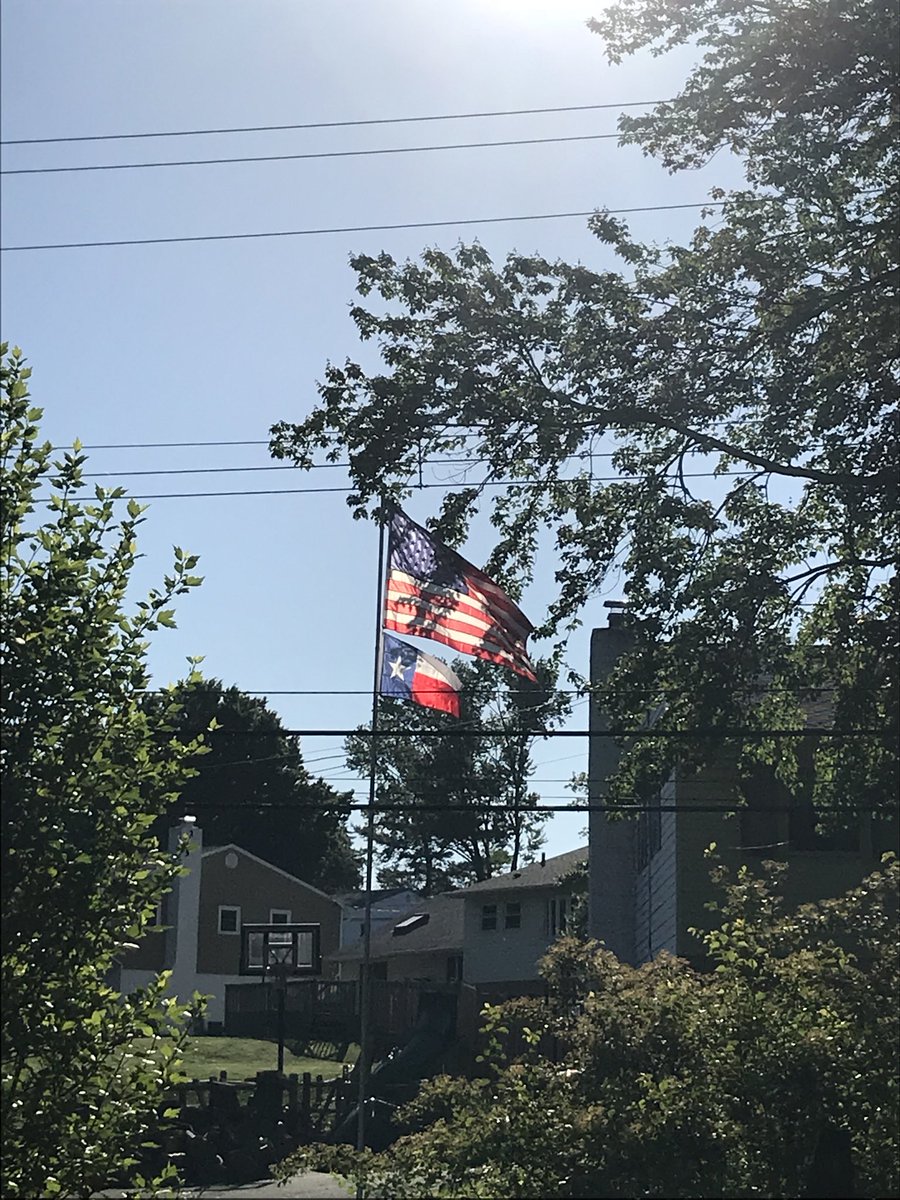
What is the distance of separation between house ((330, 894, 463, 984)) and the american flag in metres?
36.3

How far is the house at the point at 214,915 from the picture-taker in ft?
169

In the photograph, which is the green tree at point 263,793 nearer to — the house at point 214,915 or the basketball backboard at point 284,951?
the house at point 214,915

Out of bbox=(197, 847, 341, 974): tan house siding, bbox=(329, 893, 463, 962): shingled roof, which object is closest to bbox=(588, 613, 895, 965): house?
bbox=(329, 893, 463, 962): shingled roof

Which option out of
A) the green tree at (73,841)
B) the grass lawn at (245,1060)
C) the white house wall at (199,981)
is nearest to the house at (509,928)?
the white house wall at (199,981)

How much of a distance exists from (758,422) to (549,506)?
2643mm

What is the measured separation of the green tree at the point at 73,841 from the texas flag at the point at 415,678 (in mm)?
7669

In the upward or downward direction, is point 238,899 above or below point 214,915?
above

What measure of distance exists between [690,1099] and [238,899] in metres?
45.3

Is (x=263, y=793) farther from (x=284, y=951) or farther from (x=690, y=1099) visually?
(x=690, y=1099)

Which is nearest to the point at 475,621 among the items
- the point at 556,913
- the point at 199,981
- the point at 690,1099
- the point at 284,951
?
the point at 690,1099

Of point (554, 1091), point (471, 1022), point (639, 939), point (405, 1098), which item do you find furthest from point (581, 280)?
point (471, 1022)

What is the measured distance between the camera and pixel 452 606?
16703mm

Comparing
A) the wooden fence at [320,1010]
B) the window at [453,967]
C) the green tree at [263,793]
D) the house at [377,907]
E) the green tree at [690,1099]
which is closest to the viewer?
the green tree at [690,1099]

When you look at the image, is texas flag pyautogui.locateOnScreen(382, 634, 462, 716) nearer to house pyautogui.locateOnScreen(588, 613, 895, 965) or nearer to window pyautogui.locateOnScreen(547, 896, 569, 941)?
house pyautogui.locateOnScreen(588, 613, 895, 965)
